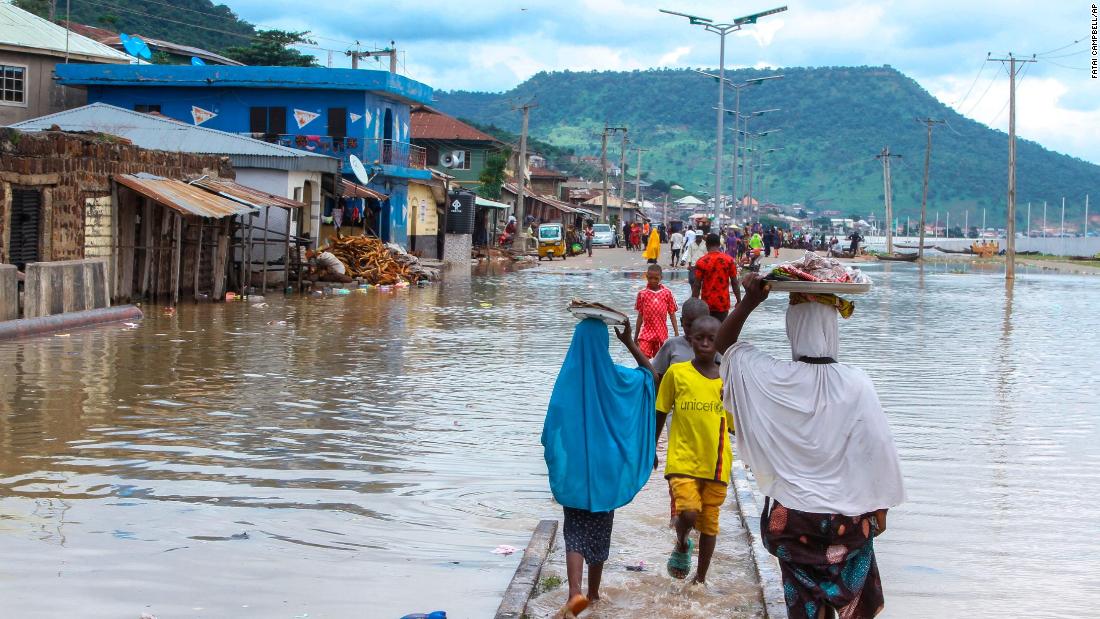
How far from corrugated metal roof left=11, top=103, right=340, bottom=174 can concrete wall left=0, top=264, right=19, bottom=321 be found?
14.1 m

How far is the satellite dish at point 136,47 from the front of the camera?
4994 centimetres

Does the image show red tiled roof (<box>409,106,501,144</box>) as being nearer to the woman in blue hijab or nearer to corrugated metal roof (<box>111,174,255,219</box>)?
corrugated metal roof (<box>111,174,255,219</box>)

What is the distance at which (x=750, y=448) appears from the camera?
202 inches

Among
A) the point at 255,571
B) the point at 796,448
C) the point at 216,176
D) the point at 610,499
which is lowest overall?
the point at 255,571

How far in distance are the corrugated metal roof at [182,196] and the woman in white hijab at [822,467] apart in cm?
1725

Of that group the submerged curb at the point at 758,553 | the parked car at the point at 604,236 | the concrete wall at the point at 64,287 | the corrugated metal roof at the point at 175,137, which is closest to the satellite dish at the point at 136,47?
the corrugated metal roof at the point at 175,137

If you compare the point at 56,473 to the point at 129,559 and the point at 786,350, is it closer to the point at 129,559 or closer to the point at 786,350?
the point at 129,559

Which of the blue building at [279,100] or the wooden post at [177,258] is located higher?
the blue building at [279,100]

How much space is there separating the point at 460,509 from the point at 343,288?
21222 mm

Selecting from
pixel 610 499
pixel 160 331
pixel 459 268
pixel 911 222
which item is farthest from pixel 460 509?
pixel 911 222

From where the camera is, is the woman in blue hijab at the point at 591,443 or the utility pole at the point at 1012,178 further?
the utility pole at the point at 1012,178

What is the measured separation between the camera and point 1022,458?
10.0 metres

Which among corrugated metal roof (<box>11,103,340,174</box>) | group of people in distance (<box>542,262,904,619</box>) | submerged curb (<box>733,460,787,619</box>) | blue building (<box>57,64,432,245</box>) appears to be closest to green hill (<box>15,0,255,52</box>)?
blue building (<box>57,64,432,245</box>)

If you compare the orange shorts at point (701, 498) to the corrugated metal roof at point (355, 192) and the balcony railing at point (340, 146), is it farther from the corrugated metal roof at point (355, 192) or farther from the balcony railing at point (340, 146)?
the balcony railing at point (340, 146)
